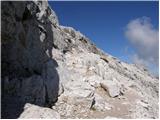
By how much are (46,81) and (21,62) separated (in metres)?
3.11

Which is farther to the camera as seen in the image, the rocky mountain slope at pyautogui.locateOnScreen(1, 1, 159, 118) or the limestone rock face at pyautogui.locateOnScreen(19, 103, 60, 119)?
the rocky mountain slope at pyautogui.locateOnScreen(1, 1, 159, 118)

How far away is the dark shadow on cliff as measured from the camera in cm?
2673

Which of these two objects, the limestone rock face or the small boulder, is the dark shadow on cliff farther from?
the small boulder

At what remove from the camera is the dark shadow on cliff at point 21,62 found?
26.7 metres

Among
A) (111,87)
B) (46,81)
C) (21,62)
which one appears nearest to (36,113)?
(46,81)

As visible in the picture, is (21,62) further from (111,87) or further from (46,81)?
(111,87)

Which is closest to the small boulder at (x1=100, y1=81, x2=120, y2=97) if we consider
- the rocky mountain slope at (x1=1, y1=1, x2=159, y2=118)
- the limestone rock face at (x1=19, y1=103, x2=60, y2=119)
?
the rocky mountain slope at (x1=1, y1=1, x2=159, y2=118)

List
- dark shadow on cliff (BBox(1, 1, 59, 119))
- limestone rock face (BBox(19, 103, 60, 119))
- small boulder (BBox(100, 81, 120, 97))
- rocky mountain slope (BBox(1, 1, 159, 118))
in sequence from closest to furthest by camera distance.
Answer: limestone rock face (BBox(19, 103, 60, 119)) → dark shadow on cliff (BBox(1, 1, 59, 119)) → rocky mountain slope (BBox(1, 1, 159, 118)) → small boulder (BBox(100, 81, 120, 97))

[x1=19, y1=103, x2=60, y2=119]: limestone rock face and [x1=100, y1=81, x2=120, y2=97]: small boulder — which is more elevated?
[x1=100, y1=81, x2=120, y2=97]: small boulder

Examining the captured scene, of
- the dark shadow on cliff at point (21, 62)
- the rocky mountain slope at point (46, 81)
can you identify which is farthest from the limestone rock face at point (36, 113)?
the dark shadow on cliff at point (21, 62)

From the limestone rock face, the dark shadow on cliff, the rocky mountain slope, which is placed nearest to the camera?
the limestone rock face

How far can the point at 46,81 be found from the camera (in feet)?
106

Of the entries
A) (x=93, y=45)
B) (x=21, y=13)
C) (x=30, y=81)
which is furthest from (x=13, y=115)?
(x=93, y=45)

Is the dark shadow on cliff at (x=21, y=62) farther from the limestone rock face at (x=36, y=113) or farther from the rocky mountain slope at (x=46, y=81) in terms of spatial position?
the limestone rock face at (x=36, y=113)
